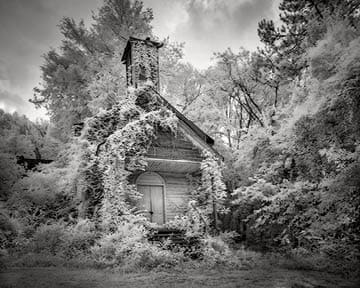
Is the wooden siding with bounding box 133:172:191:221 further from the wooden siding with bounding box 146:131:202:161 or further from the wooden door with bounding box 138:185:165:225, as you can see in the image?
the wooden siding with bounding box 146:131:202:161

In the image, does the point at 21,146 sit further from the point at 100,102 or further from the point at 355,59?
the point at 355,59

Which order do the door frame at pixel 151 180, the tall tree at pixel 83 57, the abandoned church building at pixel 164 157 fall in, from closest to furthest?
the abandoned church building at pixel 164 157 < the door frame at pixel 151 180 < the tall tree at pixel 83 57

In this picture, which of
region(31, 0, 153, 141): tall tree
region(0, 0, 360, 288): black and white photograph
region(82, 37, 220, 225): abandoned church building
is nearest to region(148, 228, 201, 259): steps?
region(0, 0, 360, 288): black and white photograph

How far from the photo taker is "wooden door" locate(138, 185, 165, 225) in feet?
45.0

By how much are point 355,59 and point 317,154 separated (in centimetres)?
232

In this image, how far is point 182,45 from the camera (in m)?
20.5

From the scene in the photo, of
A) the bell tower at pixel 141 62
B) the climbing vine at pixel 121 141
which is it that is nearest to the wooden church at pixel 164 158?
the bell tower at pixel 141 62

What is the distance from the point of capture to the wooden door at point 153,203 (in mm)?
13719

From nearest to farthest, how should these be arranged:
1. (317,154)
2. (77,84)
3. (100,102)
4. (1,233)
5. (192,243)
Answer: (317,154) → (1,233) → (192,243) → (100,102) → (77,84)

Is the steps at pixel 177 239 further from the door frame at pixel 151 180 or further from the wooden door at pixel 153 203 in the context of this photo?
the door frame at pixel 151 180

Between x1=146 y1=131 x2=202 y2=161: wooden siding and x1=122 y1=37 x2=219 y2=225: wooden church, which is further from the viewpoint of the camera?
x1=122 y1=37 x2=219 y2=225: wooden church

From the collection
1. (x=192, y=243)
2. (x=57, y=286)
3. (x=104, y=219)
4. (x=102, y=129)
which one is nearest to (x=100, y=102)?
(x=102, y=129)

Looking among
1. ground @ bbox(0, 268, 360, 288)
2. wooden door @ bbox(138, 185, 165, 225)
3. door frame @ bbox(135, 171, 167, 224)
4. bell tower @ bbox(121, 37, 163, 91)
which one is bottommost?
ground @ bbox(0, 268, 360, 288)

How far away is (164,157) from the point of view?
12.8m
